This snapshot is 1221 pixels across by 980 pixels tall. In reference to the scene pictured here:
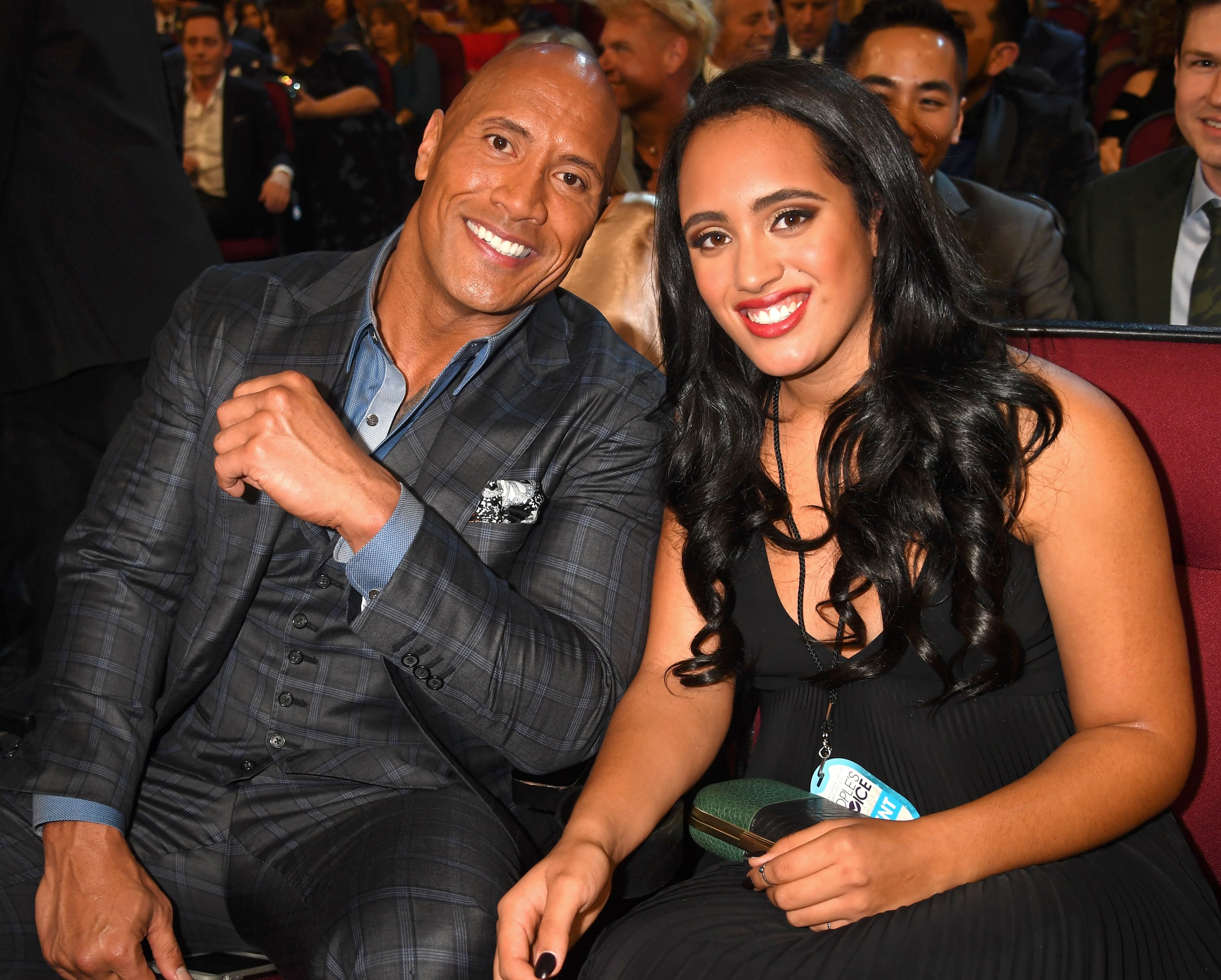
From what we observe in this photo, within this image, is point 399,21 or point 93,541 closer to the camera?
point 93,541

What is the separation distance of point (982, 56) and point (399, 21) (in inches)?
141

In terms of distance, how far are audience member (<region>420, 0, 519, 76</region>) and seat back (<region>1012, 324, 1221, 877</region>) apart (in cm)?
590

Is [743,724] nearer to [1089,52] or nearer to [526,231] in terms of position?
[526,231]

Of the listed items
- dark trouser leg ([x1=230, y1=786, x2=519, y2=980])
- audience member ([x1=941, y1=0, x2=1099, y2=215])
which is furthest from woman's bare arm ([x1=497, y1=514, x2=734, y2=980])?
audience member ([x1=941, y1=0, x2=1099, y2=215])

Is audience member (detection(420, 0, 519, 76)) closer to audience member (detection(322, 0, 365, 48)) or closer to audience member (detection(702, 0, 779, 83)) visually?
audience member (detection(322, 0, 365, 48))

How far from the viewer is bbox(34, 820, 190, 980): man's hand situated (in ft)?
4.69

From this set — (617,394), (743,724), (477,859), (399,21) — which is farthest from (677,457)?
(399,21)

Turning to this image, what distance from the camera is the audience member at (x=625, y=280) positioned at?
246 centimetres

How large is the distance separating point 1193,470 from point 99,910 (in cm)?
158

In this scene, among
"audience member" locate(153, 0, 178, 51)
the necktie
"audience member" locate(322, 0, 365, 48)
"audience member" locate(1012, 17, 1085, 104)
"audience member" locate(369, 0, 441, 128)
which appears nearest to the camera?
the necktie

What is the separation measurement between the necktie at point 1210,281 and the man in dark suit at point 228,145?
12.9 feet

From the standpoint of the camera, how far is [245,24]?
25.7 ft

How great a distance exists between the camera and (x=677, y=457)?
1.74 m

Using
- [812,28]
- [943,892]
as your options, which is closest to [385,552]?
[943,892]
